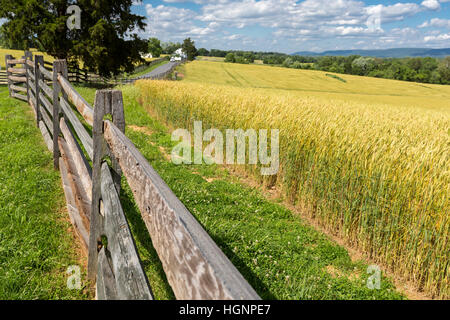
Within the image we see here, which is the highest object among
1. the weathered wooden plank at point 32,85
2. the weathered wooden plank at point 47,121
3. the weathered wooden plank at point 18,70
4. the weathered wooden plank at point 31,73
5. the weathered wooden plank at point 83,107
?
the weathered wooden plank at point 18,70

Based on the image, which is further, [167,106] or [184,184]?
[167,106]

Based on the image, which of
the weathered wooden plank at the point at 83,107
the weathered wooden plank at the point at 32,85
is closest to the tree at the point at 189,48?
the weathered wooden plank at the point at 32,85

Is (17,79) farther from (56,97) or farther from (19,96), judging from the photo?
(56,97)

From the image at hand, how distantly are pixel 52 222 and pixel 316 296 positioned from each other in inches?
124

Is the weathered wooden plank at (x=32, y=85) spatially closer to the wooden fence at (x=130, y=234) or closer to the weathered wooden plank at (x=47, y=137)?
the weathered wooden plank at (x=47, y=137)

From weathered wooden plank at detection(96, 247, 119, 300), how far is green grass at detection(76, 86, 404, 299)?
83 centimetres

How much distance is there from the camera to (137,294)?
1.50 metres

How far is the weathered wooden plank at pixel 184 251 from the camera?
0.94 meters

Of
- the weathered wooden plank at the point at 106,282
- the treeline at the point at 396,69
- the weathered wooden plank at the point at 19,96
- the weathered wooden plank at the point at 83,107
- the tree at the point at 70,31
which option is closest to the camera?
the weathered wooden plank at the point at 106,282

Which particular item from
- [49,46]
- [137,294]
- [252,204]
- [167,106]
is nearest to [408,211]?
[252,204]

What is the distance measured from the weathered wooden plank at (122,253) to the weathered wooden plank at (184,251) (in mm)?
254

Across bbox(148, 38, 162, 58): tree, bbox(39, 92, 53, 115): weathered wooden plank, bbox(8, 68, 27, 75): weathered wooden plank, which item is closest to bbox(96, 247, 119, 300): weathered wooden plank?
bbox(39, 92, 53, 115): weathered wooden plank

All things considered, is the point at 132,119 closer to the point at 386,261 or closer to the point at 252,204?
the point at 252,204

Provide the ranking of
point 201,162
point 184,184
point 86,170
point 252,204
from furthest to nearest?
point 201,162 < point 184,184 < point 252,204 < point 86,170
